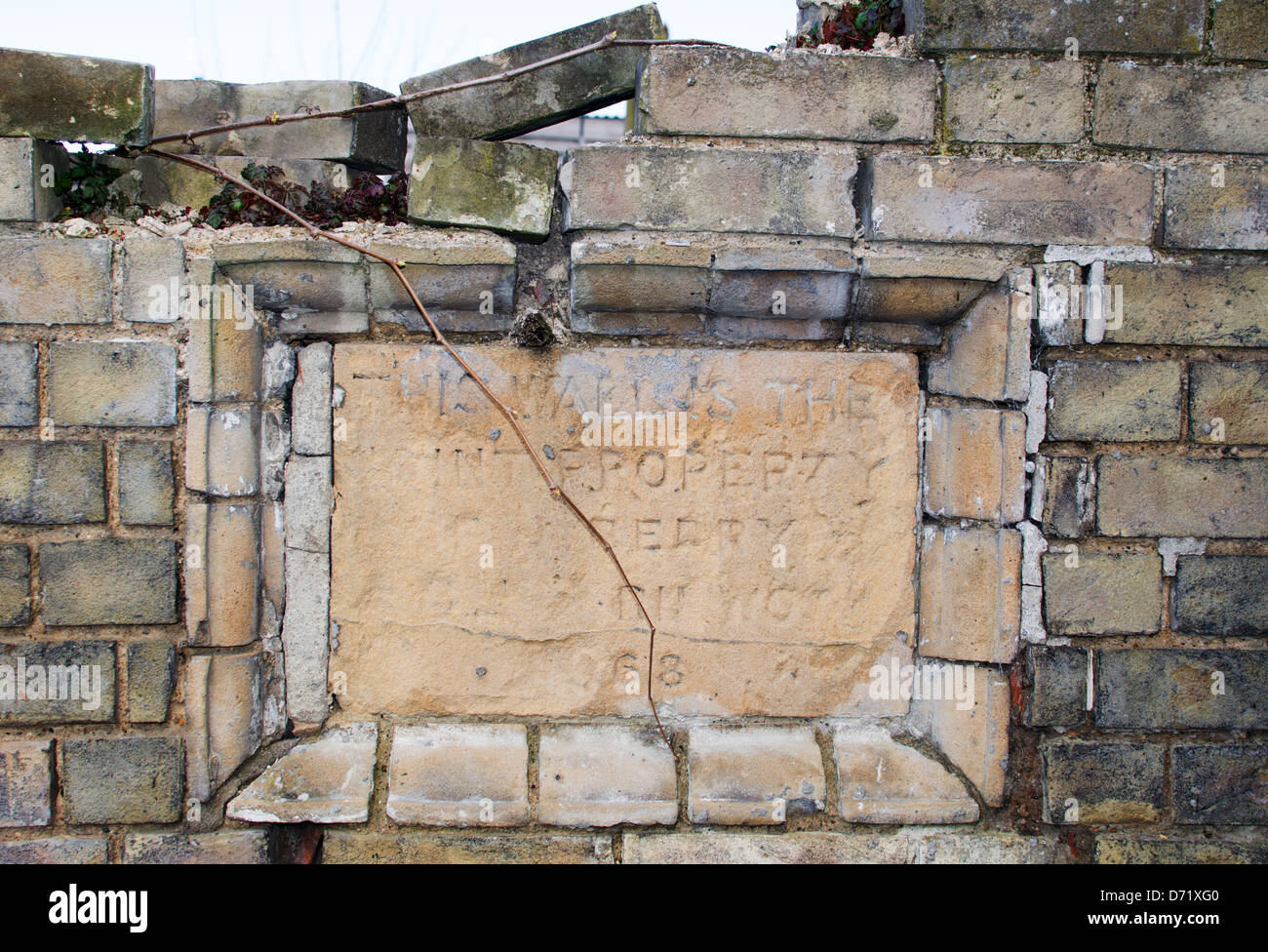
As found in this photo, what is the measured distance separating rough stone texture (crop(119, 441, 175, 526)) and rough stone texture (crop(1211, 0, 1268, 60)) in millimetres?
2803

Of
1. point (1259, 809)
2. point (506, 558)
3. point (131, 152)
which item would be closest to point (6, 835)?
point (506, 558)

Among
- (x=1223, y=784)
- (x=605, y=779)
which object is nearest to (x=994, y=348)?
(x=1223, y=784)

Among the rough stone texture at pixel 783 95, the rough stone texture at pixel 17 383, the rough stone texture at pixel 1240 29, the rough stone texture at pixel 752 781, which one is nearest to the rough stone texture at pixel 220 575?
the rough stone texture at pixel 17 383

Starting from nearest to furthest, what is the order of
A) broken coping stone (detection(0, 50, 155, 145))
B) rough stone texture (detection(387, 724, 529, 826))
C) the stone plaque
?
broken coping stone (detection(0, 50, 155, 145)) → rough stone texture (detection(387, 724, 529, 826)) → the stone plaque

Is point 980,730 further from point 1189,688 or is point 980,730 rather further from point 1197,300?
point 1197,300

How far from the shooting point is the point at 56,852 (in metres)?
2.08

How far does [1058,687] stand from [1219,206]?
127cm

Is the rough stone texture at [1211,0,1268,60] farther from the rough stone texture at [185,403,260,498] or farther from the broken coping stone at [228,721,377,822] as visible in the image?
the broken coping stone at [228,721,377,822]

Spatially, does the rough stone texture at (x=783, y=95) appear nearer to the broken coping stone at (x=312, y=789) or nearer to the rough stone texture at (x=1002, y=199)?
the rough stone texture at (x=1002, y=199)

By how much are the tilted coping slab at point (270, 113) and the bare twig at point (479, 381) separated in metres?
0.11

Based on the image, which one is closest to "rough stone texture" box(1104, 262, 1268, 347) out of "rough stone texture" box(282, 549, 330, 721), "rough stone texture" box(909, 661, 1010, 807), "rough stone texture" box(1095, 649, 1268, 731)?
"rough stone texture" box(1095, 649, 1268, 731)

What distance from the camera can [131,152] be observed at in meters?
2.14

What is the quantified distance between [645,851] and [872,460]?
46.6 inches

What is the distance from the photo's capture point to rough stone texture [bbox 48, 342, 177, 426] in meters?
2.07
